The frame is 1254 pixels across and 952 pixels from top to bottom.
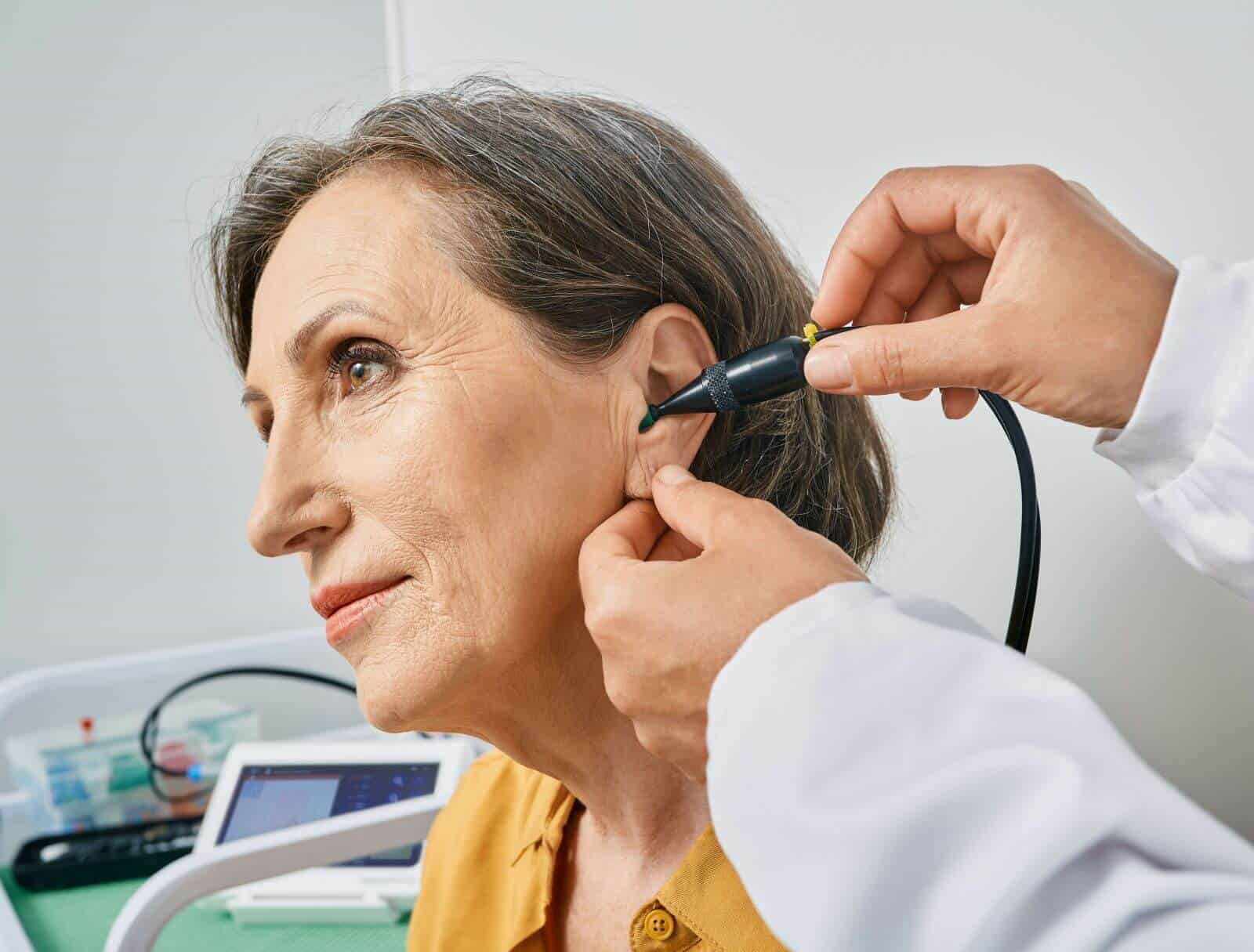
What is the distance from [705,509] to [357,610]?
1.13 feet

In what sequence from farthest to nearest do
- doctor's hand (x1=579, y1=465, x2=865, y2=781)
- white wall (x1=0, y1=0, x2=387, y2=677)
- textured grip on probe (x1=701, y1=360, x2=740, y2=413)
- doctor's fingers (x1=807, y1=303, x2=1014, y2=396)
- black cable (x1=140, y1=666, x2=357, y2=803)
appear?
white wall (x1=0, y1=0, x2=387, y2=677), black cable (x1=140, y1=666, x2=357, y2=803), textured grip on probe (x1=701, y1=360, x2=740, y2=413), doctor's fingers (x1=807, y1=303, x2=1014, y2=396), doctor's hand (x1=579, y1=465, x2=865, y2=781)

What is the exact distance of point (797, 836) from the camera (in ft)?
1.88

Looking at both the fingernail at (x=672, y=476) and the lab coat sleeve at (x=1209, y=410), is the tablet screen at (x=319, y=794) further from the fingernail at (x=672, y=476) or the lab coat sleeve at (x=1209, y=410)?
the lab coat sleeve at (x=1209, y=410)

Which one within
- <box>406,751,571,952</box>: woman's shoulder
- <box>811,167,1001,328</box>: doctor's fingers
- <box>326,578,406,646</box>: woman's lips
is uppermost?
<box>811,167,1001,328</box>: doctor's fingers

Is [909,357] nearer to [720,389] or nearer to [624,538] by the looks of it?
[720,389]

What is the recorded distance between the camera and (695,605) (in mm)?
695

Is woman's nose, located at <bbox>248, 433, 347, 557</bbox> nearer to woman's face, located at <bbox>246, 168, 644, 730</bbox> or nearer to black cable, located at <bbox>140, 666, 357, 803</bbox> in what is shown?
woman's face, located at <bbox>246, 168, 644, 730</bbox>

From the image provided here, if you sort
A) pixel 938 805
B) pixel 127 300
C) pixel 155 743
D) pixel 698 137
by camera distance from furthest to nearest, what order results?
pixel 127 300
pixel 155 743
pixel 698 137
pixel 938 805

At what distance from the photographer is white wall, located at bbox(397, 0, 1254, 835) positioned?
0.98 metres

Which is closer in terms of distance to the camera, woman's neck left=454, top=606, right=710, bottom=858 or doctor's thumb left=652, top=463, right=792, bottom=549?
doctor's thumb left=652, top=463, right=792, bottom=549

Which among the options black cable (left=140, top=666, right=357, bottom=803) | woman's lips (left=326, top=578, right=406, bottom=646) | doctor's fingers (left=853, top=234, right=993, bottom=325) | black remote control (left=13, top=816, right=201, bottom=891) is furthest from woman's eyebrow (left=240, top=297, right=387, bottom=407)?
black remote control (left=13, top=816, right=201, bottom=891)

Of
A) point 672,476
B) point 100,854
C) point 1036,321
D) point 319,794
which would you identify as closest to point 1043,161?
point 1036,321

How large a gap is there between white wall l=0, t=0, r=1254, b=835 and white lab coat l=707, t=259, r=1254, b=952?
1.72 feet

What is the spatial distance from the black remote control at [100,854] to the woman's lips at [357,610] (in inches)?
40.2
